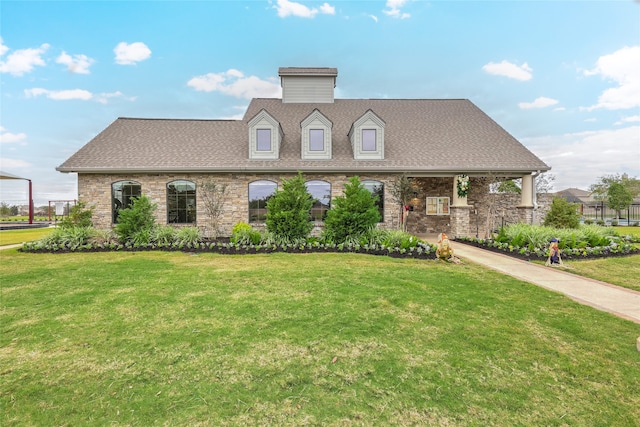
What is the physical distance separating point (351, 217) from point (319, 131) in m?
5.83

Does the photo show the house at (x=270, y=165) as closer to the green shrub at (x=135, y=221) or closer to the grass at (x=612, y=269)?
the green shrub at (x=135, y=221)

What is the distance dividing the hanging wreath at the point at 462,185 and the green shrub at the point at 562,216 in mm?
3981

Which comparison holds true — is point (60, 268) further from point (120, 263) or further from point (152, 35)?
point (152, 35)

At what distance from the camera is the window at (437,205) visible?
1702cm

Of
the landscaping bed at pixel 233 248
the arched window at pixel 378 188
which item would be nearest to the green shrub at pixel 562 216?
the landscaping bed at pixel 233 248

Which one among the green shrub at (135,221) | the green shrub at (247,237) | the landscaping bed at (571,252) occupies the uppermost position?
the green shrub at (135,221)

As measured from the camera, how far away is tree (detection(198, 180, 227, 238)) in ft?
46.2

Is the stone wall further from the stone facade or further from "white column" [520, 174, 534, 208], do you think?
"white column" [520, 174, 534, 208]

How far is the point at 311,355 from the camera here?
3330 millimetres

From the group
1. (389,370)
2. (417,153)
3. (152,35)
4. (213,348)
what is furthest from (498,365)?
(152,35)

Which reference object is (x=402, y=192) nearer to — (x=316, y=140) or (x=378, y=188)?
(x=378, y=188)

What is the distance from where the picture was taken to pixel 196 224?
14.4 metres

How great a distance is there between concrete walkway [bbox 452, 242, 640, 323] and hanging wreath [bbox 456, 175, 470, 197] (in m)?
5.06

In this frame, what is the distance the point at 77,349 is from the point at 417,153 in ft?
49.2
